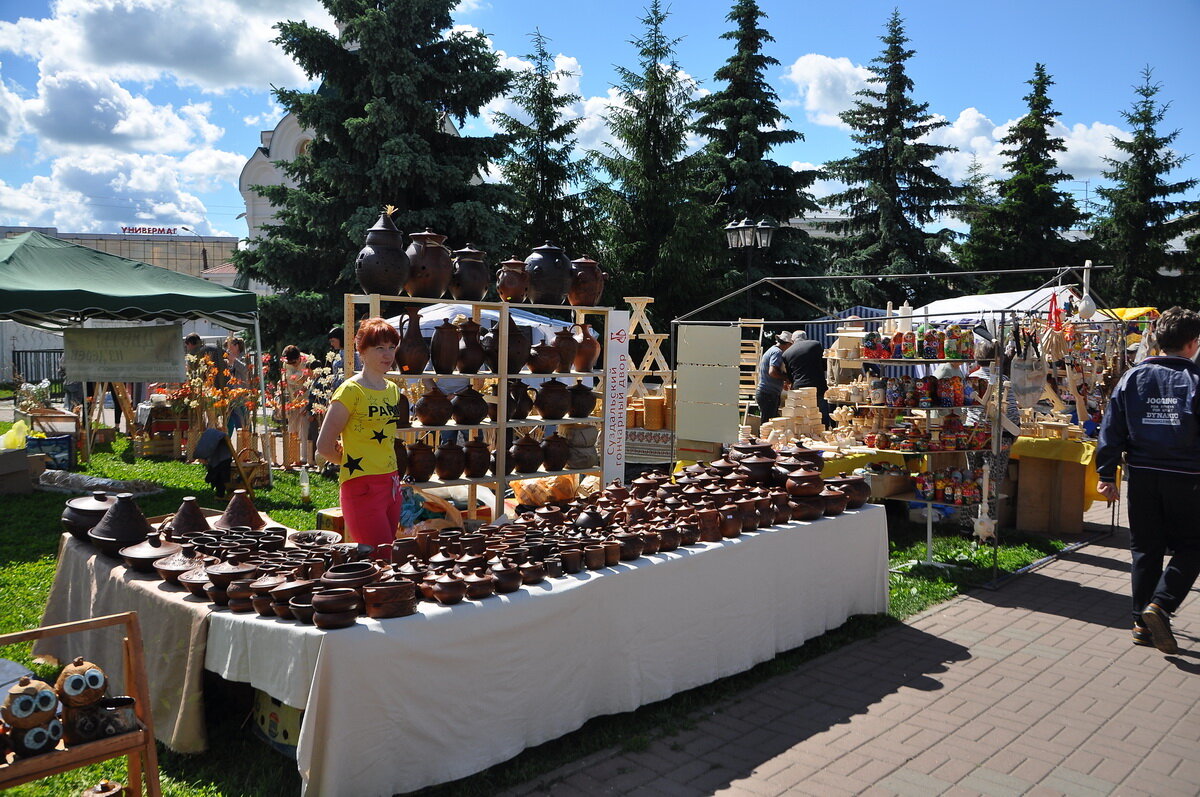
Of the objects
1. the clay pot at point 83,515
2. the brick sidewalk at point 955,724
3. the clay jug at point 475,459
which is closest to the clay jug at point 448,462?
the clay jug at point 475,459

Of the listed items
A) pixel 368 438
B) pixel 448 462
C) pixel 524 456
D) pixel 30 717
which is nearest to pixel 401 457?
pixel 448 462

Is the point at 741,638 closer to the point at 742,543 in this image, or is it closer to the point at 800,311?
the point at 742,543

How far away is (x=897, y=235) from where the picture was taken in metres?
22.1

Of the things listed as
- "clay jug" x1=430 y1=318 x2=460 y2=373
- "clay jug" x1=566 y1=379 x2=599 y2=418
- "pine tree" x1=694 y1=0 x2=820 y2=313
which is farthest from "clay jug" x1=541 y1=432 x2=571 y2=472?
"pine tree" x1=694 y1=0 x2=820 y2=313

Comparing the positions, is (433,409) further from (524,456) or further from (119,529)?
(119,529)

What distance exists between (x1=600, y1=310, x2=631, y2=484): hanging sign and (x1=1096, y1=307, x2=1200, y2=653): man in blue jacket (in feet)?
10.5

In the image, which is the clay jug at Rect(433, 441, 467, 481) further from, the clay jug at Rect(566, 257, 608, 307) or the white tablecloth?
the white tablecloth

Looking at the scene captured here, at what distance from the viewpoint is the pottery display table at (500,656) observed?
2.66 meters

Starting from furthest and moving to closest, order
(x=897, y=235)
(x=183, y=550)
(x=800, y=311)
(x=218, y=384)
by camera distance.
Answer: (x=897, y=235), (x=800, y=311), (x=218, y=384), (x=183, y=550)

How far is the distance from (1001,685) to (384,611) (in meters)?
3.08

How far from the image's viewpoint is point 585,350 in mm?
6180

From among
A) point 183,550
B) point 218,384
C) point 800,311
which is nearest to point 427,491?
point 183,550

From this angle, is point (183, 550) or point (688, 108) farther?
point (688, 108)

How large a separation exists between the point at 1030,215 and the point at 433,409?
22840 millimetres
